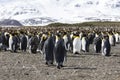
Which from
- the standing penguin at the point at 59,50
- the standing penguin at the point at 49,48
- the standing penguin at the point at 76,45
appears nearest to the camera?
the standing penguin at the point at 59,50

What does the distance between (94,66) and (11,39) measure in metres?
7.91

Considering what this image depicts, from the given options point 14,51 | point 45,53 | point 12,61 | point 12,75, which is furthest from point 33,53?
point 12,75

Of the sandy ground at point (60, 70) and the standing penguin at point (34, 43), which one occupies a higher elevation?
the sandy ground at point (60, 70)

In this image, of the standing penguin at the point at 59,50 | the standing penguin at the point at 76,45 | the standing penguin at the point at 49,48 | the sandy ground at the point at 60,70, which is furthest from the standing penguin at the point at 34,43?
the standing penguin at the point at 59,50

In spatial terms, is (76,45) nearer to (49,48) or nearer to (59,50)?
(49,48)

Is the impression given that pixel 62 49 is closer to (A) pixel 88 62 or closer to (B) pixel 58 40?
(B) pixel 58 40

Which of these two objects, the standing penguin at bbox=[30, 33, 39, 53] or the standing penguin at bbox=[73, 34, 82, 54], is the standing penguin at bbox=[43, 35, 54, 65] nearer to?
the standing penguin at bbox=[73, 34, 82, 54]

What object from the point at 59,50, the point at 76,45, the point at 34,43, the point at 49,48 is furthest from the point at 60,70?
the point at 34,43

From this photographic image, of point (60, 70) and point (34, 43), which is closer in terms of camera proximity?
point (60, 70)

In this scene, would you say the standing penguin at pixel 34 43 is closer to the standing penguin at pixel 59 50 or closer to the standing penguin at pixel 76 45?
the standing penguin at pixel 76 45

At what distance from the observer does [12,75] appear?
14055 millimetres

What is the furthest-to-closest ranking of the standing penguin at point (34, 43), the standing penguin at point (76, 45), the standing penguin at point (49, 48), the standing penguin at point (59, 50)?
1. the standing penguin at point (34, 43)
2. the standing penguin at point (76, 45)
3. the standing penguin at point (49, 48)
4. the standing penguin at point (59, 50)

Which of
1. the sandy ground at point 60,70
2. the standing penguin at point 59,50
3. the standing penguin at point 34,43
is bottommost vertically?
the standing penguin at point 34,43

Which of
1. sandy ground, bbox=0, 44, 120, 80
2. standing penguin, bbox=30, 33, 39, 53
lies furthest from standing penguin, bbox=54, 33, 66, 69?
standing penguin, bbox=30, 33, 39, 53
